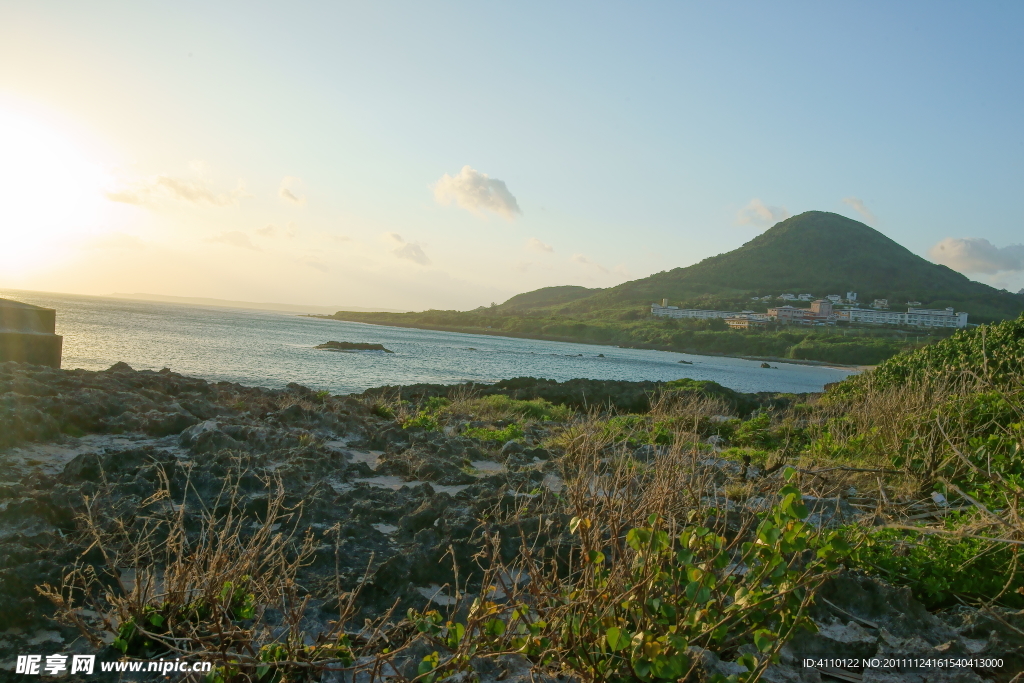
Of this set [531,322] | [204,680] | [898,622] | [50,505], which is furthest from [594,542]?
[531,322]

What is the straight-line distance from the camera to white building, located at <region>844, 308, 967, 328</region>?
270 ft

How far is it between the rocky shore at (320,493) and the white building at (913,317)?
293 ft

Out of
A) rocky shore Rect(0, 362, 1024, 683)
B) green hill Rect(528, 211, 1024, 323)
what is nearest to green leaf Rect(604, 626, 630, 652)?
rocky shore Rect(0, 362, 1024, 683)

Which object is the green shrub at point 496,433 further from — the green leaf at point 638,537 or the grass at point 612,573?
the green leaf at point 638,537

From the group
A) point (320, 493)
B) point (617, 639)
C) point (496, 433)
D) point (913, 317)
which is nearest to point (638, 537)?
point (617, 639)

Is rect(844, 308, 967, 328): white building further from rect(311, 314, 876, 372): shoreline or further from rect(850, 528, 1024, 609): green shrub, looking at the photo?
rect(850, 528, 1024, 609): green shrub

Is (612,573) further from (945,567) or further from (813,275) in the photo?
(813,275)

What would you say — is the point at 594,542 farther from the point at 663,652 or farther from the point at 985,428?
the point at 985,428

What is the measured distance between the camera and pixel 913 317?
293ft

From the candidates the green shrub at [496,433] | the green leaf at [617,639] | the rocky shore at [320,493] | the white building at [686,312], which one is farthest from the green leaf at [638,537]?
the white building at [686,312]

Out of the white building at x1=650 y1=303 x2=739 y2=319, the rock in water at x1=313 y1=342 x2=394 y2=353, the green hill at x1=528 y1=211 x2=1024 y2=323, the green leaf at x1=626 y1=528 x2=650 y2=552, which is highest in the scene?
the green hill at x1=528 y1=211 x2=1024 y2=323

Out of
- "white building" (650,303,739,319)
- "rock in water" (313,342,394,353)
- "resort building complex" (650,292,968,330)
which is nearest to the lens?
"rock in water" (313,342,394,353)

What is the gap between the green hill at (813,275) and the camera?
113312 millimetres

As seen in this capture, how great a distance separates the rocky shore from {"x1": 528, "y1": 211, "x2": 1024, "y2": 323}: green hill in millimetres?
110163
